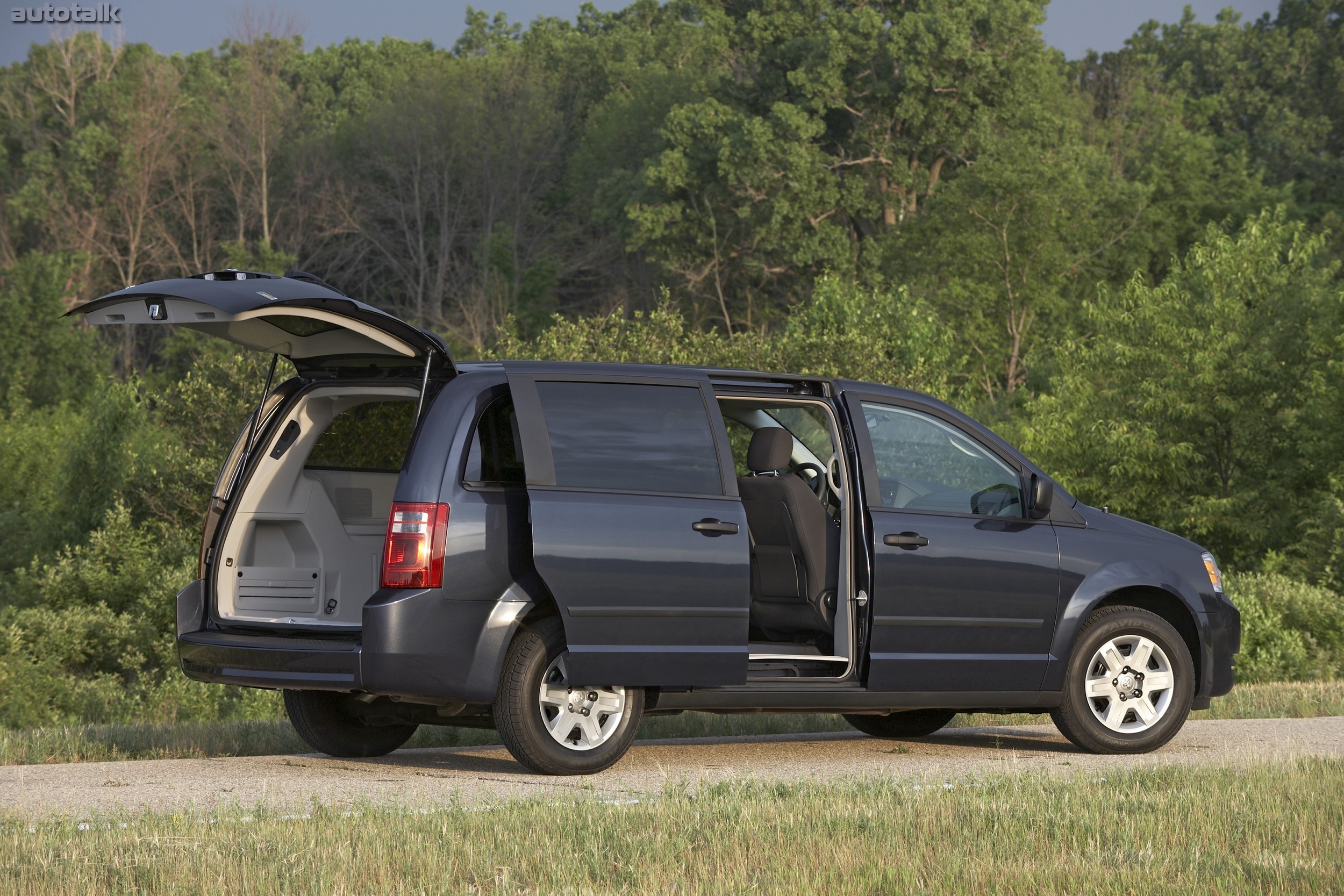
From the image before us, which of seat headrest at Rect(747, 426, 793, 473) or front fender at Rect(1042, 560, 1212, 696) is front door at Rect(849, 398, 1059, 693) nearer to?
front fender at Rect(1042, 560, 1212, 696)

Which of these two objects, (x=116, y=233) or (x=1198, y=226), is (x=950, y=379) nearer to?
(x=1198, y=226)

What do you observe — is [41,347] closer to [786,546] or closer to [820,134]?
[820,134]

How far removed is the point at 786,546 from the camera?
817 centimetres

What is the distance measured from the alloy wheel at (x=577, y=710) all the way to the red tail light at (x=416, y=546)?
74cm

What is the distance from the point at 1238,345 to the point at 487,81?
47.0m

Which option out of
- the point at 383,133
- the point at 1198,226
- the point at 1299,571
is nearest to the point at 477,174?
the point at 383,133

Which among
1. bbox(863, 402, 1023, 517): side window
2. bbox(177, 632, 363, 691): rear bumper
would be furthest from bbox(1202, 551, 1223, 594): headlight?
bbox(177, 632, 363, 691): rear bumper

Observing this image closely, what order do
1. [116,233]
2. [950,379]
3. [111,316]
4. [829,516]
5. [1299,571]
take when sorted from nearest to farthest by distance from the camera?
[111,316] → [829,516] → [1299,571] → [950,379] → [116,233]

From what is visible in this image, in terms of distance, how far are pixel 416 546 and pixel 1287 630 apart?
1456cm

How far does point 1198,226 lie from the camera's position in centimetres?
5603

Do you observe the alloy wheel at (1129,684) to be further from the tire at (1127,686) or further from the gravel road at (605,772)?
the gravel road at (605,772)

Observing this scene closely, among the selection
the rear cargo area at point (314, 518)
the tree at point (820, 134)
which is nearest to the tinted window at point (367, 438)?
the rear cargo area at point (314, 518)

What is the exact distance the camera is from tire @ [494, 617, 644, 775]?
286 inches

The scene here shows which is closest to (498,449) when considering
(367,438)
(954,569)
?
(367,438)
